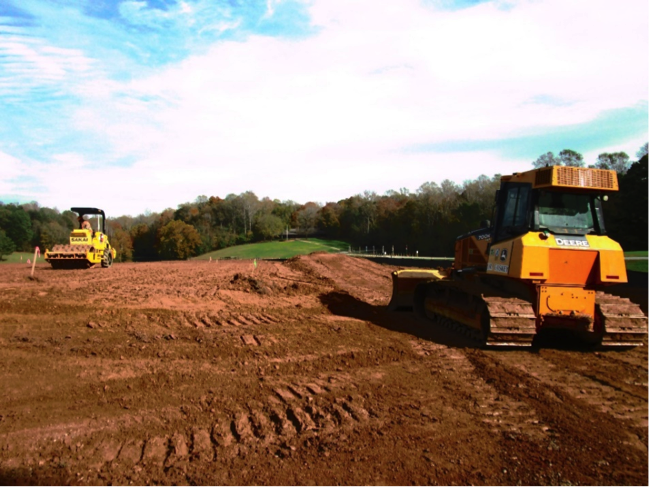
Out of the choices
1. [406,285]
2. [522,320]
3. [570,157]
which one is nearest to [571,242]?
[522,320]

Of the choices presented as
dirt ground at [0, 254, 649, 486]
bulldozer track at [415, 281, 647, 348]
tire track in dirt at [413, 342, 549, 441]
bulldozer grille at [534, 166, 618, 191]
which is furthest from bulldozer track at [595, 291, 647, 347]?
tire track in dirt at [413, 342, 549, 441]

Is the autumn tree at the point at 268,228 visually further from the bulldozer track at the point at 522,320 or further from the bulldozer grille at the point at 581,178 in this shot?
the bulldozer grille at the point at 581,178

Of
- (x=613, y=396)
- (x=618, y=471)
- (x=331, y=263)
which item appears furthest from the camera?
(x=331, y=263)

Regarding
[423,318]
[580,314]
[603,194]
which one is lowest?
[423,318]

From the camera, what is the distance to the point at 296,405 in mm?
5598

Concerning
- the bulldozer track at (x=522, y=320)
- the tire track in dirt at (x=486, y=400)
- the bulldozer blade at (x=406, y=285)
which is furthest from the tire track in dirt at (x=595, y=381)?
the bulldozer blade at (x=406, y=285)

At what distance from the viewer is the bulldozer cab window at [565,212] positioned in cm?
827

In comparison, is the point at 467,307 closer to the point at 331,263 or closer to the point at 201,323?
the point at 201,323

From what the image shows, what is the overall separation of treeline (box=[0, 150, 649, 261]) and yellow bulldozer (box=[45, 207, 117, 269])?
109 cm

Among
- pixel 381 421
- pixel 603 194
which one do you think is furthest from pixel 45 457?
pixel 603 194

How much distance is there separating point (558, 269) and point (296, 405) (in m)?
5.33

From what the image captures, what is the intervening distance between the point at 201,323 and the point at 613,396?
7580 mm

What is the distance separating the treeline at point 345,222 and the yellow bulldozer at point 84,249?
1094 millimetres

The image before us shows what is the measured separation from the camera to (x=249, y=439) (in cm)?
470
